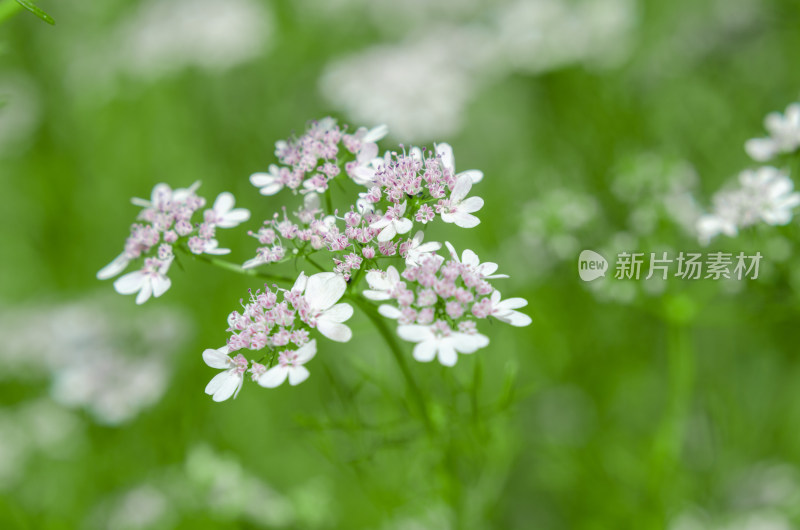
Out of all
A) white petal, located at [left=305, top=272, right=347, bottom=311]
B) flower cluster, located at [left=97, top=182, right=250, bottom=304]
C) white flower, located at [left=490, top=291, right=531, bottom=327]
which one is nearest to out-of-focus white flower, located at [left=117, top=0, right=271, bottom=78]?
flower cluster, located at [left=97, top=182, right=250, bottom=304]

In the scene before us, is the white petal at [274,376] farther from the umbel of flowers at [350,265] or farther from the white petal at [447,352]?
the white petal at [447,352]

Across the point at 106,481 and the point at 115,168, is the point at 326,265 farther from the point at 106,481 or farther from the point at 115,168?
the point at 115,168

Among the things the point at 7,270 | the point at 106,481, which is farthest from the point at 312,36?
the point at 106,481

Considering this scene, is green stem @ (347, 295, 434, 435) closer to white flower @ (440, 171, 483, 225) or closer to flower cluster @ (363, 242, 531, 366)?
flower cluster @ (363, 242, 531, 366)

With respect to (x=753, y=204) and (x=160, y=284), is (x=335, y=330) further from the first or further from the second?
(x=753, y=204)

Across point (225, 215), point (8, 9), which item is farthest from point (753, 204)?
point (8, 9)

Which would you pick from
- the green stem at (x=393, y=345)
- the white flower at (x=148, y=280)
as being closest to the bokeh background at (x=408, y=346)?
the green stem at (x=393, y=345)
